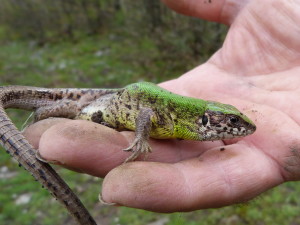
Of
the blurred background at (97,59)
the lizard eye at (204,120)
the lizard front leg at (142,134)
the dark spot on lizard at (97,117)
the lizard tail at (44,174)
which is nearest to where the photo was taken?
the lizard tail at (44,174)

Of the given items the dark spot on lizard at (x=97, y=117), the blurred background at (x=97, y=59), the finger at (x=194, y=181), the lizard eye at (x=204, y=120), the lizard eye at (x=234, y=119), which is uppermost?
the lizard eye at (x=234, y=119)

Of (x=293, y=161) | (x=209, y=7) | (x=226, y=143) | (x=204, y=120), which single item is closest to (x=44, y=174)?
(x=204, y=120)

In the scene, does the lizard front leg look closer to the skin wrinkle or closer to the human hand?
the human hand

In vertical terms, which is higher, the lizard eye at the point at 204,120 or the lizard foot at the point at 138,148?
the lizard eye at the point at 204,120

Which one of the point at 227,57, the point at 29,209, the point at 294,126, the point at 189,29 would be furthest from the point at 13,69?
the point at 294,126

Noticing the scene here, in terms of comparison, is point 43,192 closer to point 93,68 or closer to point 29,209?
point 29,209

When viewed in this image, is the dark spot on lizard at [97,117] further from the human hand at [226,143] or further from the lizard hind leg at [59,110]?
the human hand at [226,143]

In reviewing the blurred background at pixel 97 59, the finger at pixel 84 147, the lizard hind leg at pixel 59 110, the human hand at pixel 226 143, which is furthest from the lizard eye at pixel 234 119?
the blurred background at pixel 97 59
